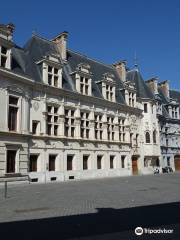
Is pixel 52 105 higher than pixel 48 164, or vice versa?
pixel 52 105

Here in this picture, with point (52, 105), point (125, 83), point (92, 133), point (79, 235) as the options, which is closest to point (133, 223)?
point (79, 235)

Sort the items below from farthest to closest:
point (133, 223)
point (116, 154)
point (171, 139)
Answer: point (171, 139) → point (116, 154) → point (133, 223)

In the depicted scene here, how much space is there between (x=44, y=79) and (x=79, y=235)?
72.4 ft

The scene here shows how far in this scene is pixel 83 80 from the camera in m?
32.6

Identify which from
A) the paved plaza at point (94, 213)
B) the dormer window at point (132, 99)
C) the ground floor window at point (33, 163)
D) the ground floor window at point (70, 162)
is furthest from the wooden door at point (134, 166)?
the paved plaza at point (94, 213)

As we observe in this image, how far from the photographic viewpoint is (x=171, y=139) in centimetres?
4584

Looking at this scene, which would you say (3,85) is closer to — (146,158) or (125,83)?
(125,83)

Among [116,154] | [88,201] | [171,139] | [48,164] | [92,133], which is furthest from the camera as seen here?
[171,139]

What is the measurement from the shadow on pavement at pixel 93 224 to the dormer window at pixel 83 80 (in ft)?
71.9

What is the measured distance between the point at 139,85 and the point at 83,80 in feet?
42.0

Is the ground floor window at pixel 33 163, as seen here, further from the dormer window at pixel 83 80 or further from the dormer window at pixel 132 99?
the dormer window at pixel 132 99

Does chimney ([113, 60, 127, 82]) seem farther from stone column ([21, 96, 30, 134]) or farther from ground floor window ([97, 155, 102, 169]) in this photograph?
stone column ([21, 96, 30, 134])

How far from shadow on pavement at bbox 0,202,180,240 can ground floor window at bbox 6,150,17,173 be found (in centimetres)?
1440

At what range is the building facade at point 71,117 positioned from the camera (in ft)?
81.5
